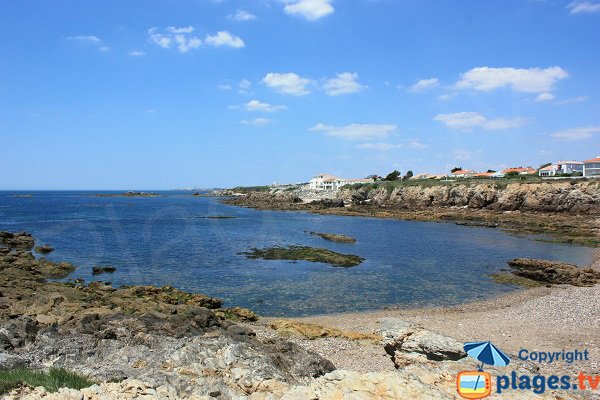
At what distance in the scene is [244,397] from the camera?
8.20m

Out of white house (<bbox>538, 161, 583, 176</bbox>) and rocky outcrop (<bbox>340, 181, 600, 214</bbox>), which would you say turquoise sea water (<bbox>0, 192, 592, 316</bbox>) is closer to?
rocky outcrop (<bbox>340, 181, 600, 214</bbox>)

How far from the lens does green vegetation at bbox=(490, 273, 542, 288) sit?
88.1 ft

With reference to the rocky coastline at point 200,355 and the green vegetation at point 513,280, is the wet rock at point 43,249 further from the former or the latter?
the green vegetation at point 513,280

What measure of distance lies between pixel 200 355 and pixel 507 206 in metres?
74.9

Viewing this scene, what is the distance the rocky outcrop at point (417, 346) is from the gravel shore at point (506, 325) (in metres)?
1.67

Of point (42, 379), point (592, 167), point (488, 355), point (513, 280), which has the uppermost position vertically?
point (592, 167)

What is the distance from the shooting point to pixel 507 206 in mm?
73125

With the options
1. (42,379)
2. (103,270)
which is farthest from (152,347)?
(103,270)

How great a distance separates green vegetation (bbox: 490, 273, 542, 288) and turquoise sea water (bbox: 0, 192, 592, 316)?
928mm

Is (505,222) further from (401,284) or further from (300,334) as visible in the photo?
(300,334)

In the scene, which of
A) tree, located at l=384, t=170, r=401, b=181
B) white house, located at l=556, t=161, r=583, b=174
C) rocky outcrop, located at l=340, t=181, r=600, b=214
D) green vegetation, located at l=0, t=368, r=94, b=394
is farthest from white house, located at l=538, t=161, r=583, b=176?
green vegetation, located at l=0, t=368, r=94, b=394

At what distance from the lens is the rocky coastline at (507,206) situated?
52616mm

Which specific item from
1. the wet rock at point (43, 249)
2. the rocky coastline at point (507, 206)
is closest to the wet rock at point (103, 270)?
the wet rock at point (43, 249)

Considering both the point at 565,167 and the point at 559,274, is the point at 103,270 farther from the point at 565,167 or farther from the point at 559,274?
the point at 565,167
